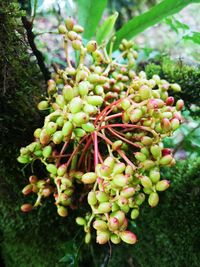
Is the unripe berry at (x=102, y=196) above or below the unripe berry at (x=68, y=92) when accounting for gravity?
below

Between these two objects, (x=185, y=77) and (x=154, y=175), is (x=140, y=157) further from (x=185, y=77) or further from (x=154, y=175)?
(x=185, y=77)

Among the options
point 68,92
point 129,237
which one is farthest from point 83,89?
point 129,237

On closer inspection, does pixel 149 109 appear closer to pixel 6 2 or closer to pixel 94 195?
pixel 94 195

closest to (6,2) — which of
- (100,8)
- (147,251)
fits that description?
(100,8)

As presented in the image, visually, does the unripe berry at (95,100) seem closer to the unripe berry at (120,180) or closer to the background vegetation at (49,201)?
the unripe berry at (120,180)

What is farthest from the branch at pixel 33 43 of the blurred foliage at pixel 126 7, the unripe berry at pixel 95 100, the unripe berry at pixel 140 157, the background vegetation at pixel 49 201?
the blurred foliage at pixel 126 7

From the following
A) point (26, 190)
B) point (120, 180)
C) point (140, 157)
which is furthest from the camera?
point (26, 190)

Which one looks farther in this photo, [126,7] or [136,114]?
[126,7]
